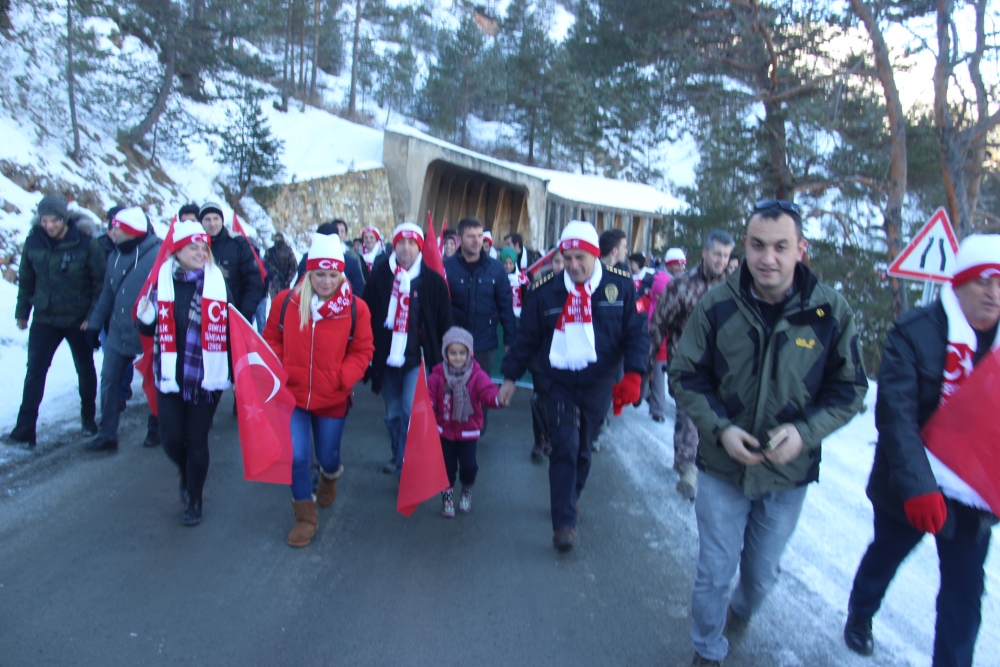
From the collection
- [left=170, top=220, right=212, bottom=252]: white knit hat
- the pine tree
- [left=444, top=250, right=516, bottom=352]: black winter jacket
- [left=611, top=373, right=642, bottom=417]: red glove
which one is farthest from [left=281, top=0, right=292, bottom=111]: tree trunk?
[left=611, top=373, right=642, bottom=417]: red glove

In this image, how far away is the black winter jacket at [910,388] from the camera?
2.83 metres

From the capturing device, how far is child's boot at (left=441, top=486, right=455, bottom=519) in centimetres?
531

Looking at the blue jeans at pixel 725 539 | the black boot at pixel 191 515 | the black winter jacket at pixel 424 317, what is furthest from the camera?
the black winter jacket at pixel 424 317

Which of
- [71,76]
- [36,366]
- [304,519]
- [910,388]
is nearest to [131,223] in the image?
[36,366]

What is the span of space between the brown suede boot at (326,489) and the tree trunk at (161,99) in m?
21.2

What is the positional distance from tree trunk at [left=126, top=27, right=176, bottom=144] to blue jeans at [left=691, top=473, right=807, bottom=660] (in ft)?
78.1

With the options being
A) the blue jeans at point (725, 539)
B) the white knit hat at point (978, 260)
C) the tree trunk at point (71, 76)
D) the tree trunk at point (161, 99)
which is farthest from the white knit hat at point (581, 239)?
the tree trunk at point (161, 99)

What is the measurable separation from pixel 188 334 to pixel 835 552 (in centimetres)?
449

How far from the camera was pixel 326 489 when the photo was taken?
529 cm

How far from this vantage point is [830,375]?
3082 mm

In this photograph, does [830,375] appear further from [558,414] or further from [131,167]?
[131,167]

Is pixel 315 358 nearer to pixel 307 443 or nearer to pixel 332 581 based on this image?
pixel 307 443

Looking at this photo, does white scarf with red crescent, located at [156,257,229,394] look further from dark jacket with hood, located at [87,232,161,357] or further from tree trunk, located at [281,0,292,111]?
tree trunk, located at [281,0,292,111]

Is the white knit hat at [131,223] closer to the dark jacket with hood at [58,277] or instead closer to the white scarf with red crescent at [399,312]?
the dark jacket with hood at [58,277]
